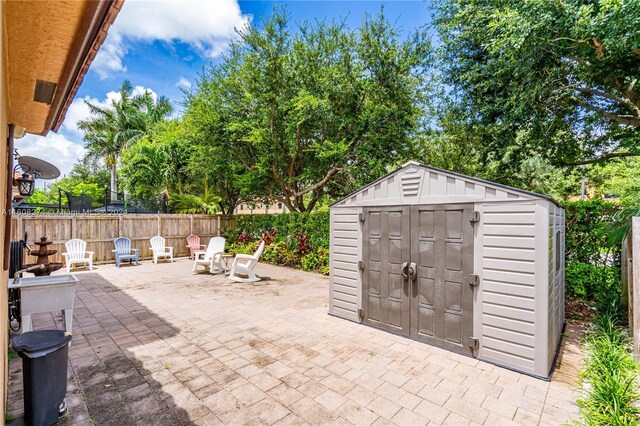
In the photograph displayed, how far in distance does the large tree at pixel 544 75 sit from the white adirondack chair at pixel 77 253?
11919 mm

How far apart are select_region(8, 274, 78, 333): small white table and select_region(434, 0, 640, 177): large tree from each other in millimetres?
7622

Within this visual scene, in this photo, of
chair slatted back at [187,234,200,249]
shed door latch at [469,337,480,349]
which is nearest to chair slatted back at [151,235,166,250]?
chair slatted back at [187,234,200,249]

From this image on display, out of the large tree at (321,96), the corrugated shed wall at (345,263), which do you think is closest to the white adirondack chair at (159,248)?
the large tree at (321,96)

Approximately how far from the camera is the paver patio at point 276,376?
2572mm

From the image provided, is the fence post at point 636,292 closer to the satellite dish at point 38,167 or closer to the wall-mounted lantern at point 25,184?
the wall-mounted lantern at point 25,184

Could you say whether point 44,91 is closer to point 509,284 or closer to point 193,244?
point 509,284

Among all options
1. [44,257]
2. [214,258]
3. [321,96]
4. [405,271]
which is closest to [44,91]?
[44,257]

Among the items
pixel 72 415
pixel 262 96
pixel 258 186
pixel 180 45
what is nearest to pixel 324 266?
pixel 258 186

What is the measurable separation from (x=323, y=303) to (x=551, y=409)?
380cm

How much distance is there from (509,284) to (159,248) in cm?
1109

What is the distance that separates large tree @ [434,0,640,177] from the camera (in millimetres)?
4906

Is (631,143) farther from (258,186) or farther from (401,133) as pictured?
(258,186)

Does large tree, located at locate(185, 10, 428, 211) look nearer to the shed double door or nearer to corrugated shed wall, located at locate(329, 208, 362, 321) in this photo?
corrugated shed wall, located at locate(329, 208, 362, 321)

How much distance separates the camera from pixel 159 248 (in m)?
11.1
